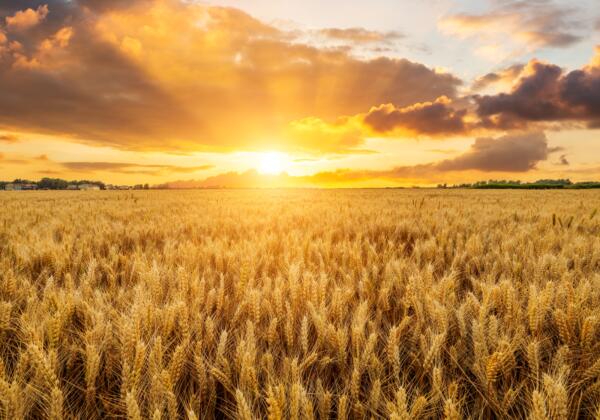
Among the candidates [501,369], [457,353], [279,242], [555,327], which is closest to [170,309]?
[457,353]

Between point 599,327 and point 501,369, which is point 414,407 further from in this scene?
point 599,327

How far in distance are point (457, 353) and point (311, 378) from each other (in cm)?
59

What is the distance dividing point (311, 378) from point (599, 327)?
1275 millimetres

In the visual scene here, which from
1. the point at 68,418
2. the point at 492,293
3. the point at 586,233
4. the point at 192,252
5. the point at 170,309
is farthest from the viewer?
the point at 586,233

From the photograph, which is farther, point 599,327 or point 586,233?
point 586,233

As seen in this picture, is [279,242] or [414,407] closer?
[414,407]

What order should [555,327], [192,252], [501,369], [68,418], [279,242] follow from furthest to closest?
[279,242] → [192,252] → [555,327] → [501,369] → [68,418]

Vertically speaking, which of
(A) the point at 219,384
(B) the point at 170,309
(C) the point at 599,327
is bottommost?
(A) the point at 219,384

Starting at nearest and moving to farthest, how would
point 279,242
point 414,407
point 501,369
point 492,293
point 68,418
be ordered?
point 414,407
point 68,418
point 501,369
point 492,293
point 279,242

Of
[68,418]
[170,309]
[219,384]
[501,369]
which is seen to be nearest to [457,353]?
[501,369]

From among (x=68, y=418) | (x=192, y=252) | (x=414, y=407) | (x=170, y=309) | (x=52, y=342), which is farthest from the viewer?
(x=192, y=252)

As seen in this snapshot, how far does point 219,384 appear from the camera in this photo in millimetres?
1240

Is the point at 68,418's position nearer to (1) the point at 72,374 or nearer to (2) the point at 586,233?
(1) the point at 72,374

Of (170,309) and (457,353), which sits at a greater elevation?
(170,309)
